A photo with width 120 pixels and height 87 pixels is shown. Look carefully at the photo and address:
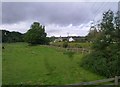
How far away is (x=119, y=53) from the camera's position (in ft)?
47.7

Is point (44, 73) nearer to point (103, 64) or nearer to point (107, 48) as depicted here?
point (103, 64)

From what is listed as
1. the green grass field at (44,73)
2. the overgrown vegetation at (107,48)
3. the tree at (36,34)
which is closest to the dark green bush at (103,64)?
the overgrown vegetation at (107,48)

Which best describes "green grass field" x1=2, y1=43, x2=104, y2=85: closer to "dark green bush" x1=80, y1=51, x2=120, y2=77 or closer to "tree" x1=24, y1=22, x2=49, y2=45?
"dark green bush" x1=80, y1=51, x2=120, y2=77

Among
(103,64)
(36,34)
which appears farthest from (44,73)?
(36,34)

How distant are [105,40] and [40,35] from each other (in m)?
68.4

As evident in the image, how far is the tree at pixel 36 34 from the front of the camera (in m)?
82.3

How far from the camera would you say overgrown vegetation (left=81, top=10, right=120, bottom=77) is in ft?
47.5

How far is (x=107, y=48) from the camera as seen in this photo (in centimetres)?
1641

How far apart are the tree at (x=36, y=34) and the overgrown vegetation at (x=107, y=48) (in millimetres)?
65489

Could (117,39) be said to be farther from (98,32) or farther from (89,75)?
(89,75)

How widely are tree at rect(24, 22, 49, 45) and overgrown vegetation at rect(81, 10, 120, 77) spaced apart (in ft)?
215

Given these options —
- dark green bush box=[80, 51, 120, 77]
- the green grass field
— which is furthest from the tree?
dark green bush box=[80, 51, 120, 77]

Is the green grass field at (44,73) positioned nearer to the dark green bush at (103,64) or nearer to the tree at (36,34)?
the dark green bush at (103,64)

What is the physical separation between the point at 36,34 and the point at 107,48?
66104 millimetres
